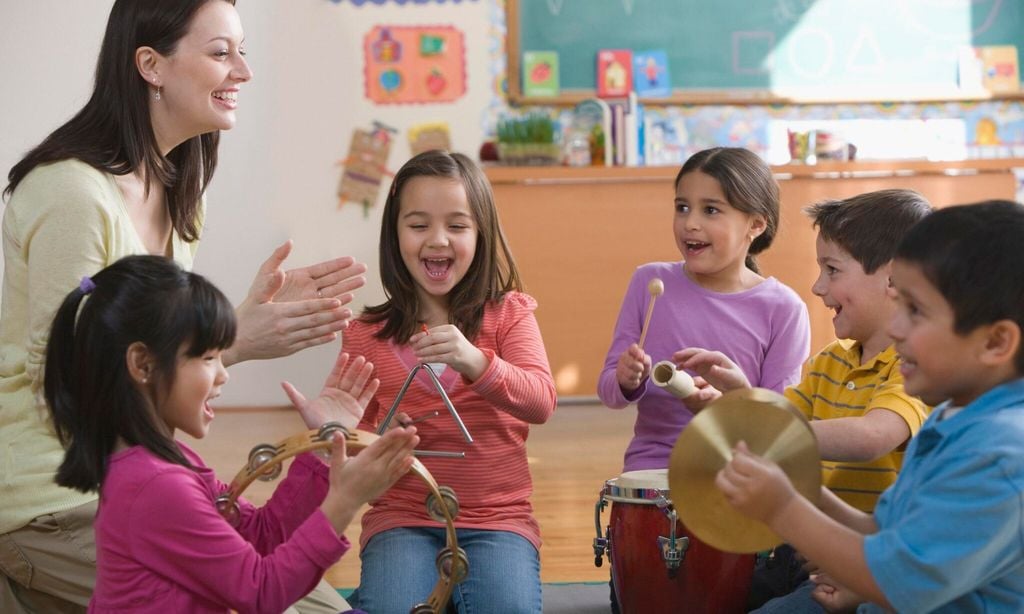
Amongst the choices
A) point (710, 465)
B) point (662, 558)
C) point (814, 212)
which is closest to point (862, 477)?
point (662, 558)

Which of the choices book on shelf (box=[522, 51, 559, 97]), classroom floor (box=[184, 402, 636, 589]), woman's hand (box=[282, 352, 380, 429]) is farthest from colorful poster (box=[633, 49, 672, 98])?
woman's hand (box=[282, 352, 380, 429])

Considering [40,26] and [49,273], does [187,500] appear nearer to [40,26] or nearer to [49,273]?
[49,273]

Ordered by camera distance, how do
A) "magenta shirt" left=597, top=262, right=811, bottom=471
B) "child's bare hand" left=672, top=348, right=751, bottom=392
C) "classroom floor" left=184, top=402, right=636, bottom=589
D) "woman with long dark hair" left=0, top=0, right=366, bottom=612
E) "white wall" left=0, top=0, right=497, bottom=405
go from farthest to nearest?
"white wall" left=0, top=0, right=497, bottom=405, "classroom floor" left=184, top=402, right=636, bottom=589, "magenta shirt" left=597, top=262, right=811, bottom=471, "child's bare hand" left=672, top=348, right=751, bottom=392, "woman with long dark hair" left=0, top=0, right=366, bottom=612

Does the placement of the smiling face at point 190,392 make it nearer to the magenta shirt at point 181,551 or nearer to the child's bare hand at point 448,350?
the magenta shirt at point 181,551

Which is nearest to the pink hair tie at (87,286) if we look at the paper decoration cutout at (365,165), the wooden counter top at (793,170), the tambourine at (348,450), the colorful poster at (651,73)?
the tambourine at (348,450)

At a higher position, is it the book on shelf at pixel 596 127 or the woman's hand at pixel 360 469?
the book on shelf at pixel 596 127

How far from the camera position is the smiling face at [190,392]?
60.7 inches

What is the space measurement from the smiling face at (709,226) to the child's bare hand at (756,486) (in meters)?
1.16

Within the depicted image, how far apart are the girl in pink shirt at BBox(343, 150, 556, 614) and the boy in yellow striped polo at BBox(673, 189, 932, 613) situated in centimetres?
37

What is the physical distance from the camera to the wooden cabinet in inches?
203

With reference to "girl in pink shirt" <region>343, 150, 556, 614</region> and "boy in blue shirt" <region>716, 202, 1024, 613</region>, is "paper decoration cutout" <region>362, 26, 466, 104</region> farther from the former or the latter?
"boy in blue shirt" <region>716, 202, 1024, 613</region>

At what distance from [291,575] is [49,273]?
0.76 meters

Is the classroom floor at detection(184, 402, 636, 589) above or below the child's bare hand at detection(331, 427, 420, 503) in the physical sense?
below

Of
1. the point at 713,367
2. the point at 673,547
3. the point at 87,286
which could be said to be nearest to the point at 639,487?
the point at 673,547
